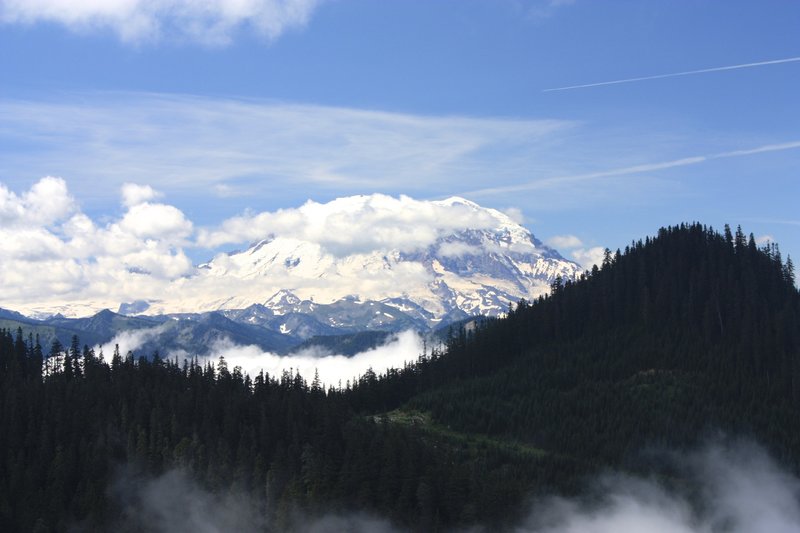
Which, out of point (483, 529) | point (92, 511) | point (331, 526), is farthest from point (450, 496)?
point (92, 511)

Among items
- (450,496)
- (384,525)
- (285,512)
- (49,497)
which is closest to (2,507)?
(49,497)

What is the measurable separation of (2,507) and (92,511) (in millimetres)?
18916

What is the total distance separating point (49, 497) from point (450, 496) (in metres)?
92.1

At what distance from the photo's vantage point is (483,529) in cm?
19900

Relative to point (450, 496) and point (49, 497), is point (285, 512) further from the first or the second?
point (49, 497)

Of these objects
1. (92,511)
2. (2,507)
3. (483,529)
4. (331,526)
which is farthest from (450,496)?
(2,507)

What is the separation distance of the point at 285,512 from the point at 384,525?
22846mm

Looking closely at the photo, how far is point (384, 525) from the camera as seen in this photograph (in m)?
198

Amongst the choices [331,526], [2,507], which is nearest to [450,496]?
[331,526]

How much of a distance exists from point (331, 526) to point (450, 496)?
91.9 feet

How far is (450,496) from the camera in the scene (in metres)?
199

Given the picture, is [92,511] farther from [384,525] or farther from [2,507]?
[384,525]

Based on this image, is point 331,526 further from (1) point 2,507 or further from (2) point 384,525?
(1) point 2,507

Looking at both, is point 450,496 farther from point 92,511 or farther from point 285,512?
point 92,511
